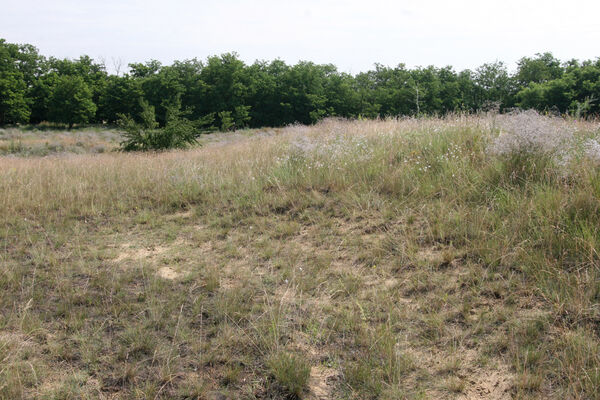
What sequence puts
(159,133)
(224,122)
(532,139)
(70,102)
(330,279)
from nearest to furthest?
(330,279)
(532,139)
(159,133)
(224,122)
(70,102)

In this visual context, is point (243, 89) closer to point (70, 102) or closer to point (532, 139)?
point (70, 102)

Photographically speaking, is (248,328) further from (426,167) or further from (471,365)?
(426,167)

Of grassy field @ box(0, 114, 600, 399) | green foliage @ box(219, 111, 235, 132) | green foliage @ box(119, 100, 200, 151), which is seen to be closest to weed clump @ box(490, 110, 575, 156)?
grassy field @ box(0, 114, 600, 399)

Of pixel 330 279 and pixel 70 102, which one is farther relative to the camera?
pixel 70 102

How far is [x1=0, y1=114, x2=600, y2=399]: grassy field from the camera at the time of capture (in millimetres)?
2697

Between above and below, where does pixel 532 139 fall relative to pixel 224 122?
below

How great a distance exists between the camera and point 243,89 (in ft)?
161

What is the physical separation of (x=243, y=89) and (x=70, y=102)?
1836cm

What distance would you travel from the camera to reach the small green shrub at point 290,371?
8.63 ft

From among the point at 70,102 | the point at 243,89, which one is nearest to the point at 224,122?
the point at 243,89

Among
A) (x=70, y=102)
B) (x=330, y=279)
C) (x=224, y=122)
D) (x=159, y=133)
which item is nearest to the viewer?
(x=330, y=279)

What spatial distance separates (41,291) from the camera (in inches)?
153

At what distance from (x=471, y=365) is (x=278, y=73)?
187 feet

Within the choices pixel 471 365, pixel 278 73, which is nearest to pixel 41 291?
pixel 471 365
